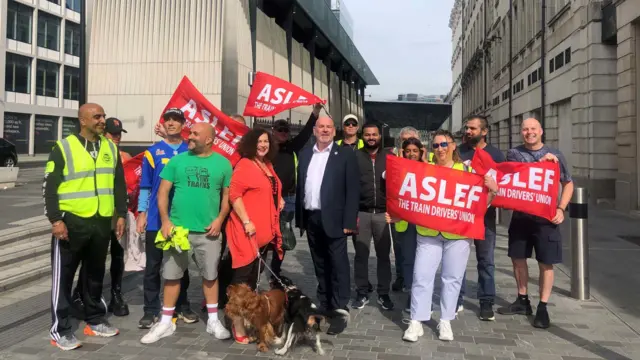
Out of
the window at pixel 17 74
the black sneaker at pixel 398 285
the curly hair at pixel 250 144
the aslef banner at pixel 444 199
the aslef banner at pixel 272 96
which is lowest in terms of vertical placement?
the black sneaker at pixel 398 285

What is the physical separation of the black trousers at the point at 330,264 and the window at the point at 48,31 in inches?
1879

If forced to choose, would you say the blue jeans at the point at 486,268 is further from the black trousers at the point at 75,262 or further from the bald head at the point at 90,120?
the bald head at the point at 90,120

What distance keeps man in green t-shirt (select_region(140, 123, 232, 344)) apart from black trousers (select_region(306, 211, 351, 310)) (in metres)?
0.99

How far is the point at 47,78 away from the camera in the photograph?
149ft

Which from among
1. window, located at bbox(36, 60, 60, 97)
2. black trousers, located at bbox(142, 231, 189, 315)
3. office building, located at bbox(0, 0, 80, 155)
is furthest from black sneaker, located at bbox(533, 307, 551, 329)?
window, located at bbox(36, 60, 60, 97)

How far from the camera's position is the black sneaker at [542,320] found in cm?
491

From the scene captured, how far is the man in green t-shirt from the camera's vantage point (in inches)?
174

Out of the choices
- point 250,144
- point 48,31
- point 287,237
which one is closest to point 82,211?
point 250,144

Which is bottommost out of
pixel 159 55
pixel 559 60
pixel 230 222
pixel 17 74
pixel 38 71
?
pixel 230 222

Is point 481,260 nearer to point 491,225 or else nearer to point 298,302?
point 491,225

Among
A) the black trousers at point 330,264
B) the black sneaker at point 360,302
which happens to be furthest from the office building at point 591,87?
the black trousers at point 330,264

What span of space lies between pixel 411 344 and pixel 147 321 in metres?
2.49

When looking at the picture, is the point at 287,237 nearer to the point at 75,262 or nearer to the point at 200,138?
the point at 200,138

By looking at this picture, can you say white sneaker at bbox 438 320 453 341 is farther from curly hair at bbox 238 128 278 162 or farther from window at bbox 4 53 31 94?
window at bbox 4 53 31 94
